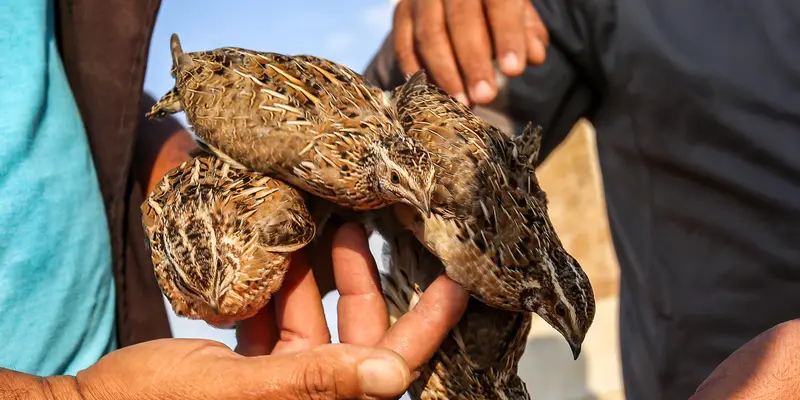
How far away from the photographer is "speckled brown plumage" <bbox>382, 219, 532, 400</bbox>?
1985 mm

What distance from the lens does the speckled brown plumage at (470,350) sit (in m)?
1.99

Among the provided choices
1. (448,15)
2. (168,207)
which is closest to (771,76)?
(448,15)

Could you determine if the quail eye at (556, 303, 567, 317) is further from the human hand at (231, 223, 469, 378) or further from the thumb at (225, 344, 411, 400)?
the thumb at (225, 344, 411, 400)

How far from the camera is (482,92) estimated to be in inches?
105

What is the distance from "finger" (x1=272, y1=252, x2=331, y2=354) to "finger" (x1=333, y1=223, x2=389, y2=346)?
9cm

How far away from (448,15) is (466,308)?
124 centimetres

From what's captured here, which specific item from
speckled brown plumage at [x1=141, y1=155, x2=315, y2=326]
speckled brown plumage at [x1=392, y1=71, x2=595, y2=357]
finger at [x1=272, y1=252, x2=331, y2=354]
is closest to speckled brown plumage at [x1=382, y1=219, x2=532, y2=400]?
speckled brown plumage at [x1=392, y1=71, x2=595, y2=357]

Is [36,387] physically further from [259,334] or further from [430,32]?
[430,32]

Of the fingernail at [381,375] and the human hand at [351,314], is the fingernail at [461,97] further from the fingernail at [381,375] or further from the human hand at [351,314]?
the fingernail at [381,375]

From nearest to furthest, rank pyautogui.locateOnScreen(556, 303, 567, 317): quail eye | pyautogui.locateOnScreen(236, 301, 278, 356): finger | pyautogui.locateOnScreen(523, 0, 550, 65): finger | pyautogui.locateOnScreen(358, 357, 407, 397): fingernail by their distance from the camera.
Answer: pyautogui.locateOnScreen(358, 357, 407, 397): fingernail < pyautogui.locateOnScreen(556, 303, 567, 317): quail eye < pyautogui.locateOnScreen(236, 301, 278, 356): finger < pyautogui.locateOnScreen(523, 0, 550, 65): finger

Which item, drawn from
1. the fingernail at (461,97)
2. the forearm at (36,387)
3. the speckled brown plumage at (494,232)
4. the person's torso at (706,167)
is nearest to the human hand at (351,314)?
the speckled brown plumage at (494,232)

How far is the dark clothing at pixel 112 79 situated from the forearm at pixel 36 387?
921 mm

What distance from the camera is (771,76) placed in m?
2.42

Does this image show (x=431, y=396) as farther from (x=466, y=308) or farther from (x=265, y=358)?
(x=265, y=358)
